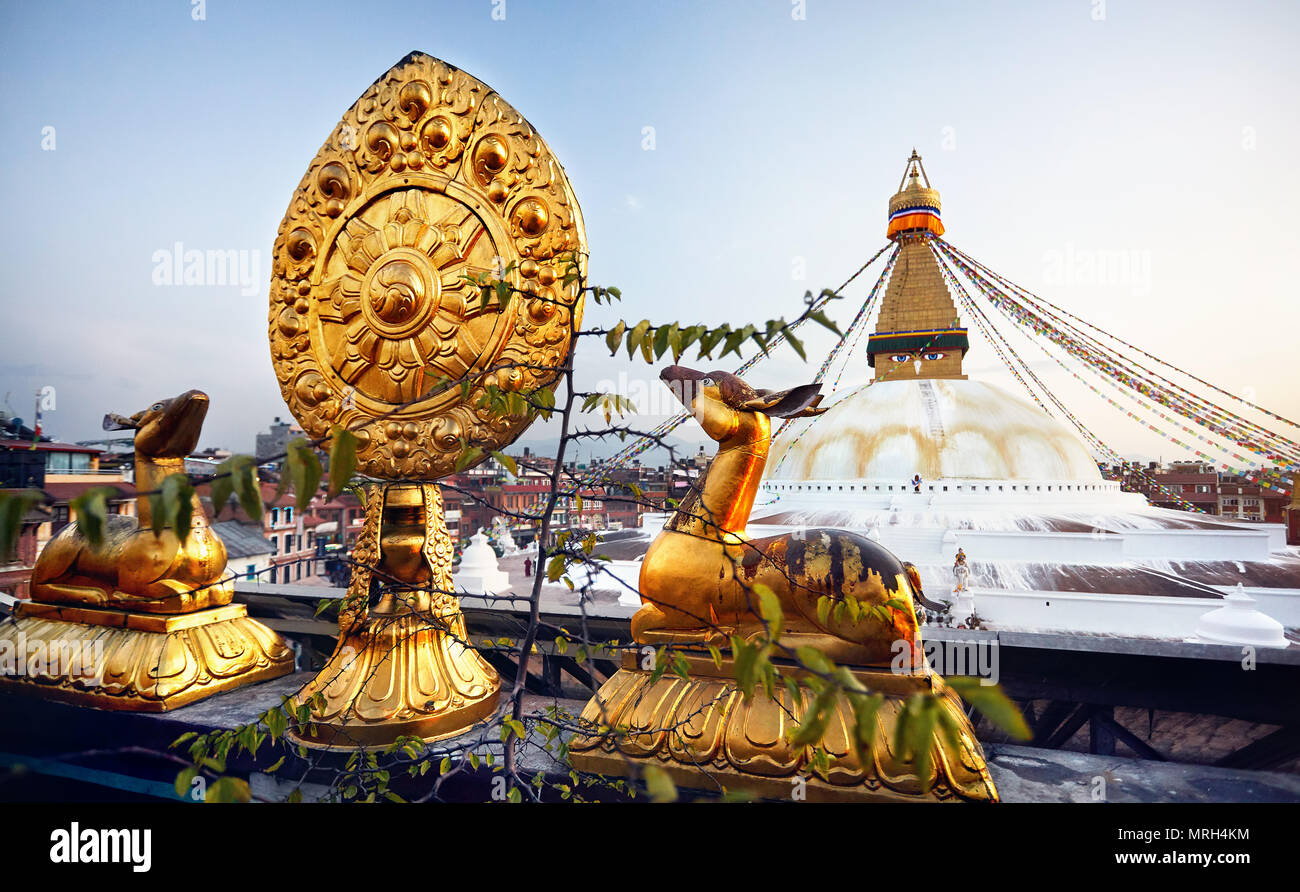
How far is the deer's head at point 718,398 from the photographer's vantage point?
1737 millimetres

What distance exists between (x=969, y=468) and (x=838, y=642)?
1220cm

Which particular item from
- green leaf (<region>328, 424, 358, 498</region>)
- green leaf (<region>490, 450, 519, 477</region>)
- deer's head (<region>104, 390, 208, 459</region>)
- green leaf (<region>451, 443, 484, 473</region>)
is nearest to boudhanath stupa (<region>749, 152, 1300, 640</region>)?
green leaf (<region>451, 443, 484, 473</region>)

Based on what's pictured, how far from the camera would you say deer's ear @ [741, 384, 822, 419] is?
1.59m

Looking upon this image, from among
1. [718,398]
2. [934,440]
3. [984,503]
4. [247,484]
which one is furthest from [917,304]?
[247,484]

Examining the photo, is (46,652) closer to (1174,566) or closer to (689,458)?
(689,458)

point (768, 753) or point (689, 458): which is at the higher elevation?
point (689, 458)

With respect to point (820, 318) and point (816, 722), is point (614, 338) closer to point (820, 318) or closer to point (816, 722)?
point (820, 318)

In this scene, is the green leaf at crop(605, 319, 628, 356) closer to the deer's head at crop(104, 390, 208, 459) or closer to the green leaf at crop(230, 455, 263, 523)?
the green leaf at crop(230, 455, 263, 523)

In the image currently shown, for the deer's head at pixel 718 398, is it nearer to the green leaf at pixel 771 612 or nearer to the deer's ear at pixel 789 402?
the deer's ear at pixel 789 402

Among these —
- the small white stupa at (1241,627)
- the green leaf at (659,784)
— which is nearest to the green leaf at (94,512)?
the green leaf at (659,784)

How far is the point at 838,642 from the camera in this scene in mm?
1641

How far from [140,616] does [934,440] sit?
13147 millimetres

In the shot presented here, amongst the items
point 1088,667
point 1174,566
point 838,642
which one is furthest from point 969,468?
point 838,642
